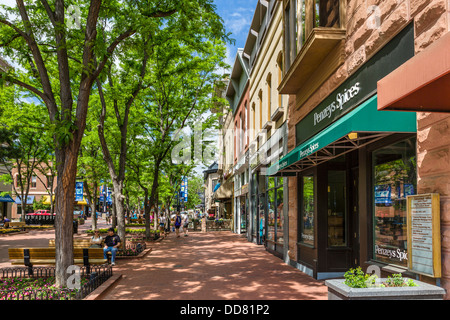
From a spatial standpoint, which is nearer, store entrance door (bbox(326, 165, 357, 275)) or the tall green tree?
the tall green tree

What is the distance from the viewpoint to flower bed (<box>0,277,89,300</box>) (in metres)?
7.46

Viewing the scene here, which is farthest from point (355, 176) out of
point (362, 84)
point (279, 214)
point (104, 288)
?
point (104, 288)

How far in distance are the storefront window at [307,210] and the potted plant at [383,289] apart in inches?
250

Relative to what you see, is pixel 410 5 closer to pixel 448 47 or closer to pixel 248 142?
pixel 448 47

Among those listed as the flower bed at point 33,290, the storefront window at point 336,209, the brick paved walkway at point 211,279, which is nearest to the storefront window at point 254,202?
the brick paved walkway at point 211,279

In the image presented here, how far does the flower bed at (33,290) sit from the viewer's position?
24.5 feet

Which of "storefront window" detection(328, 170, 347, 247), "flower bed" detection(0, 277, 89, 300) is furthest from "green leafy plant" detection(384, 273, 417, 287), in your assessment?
"storefront window" detection(328, 170, 347, 247)

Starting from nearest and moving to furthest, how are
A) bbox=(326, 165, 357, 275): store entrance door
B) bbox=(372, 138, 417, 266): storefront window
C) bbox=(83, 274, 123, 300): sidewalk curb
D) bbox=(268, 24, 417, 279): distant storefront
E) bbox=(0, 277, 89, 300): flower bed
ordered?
1. bbox=(268, 24, 417, 279): distant storefront
2. bbox=(372, 138, 417, 266): storefront window
3. bbox=(0, 277, 89, 300): flower bed
4. bbox=(83, 274, 123, 300): sidewalk curb
5. bbox=(326, 165, 357, 275): store entrance door

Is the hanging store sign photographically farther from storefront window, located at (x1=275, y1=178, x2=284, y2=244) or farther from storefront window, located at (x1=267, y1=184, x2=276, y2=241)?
storefront window, located at (x1=267, y1=184, x2=276, y2=241)

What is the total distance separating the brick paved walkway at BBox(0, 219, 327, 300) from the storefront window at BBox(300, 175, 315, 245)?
1.06 meters

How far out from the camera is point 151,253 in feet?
54.5

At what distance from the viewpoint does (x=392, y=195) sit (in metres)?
6.92

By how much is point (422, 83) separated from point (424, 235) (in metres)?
2.30

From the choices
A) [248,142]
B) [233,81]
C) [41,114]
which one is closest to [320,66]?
[248,142]
